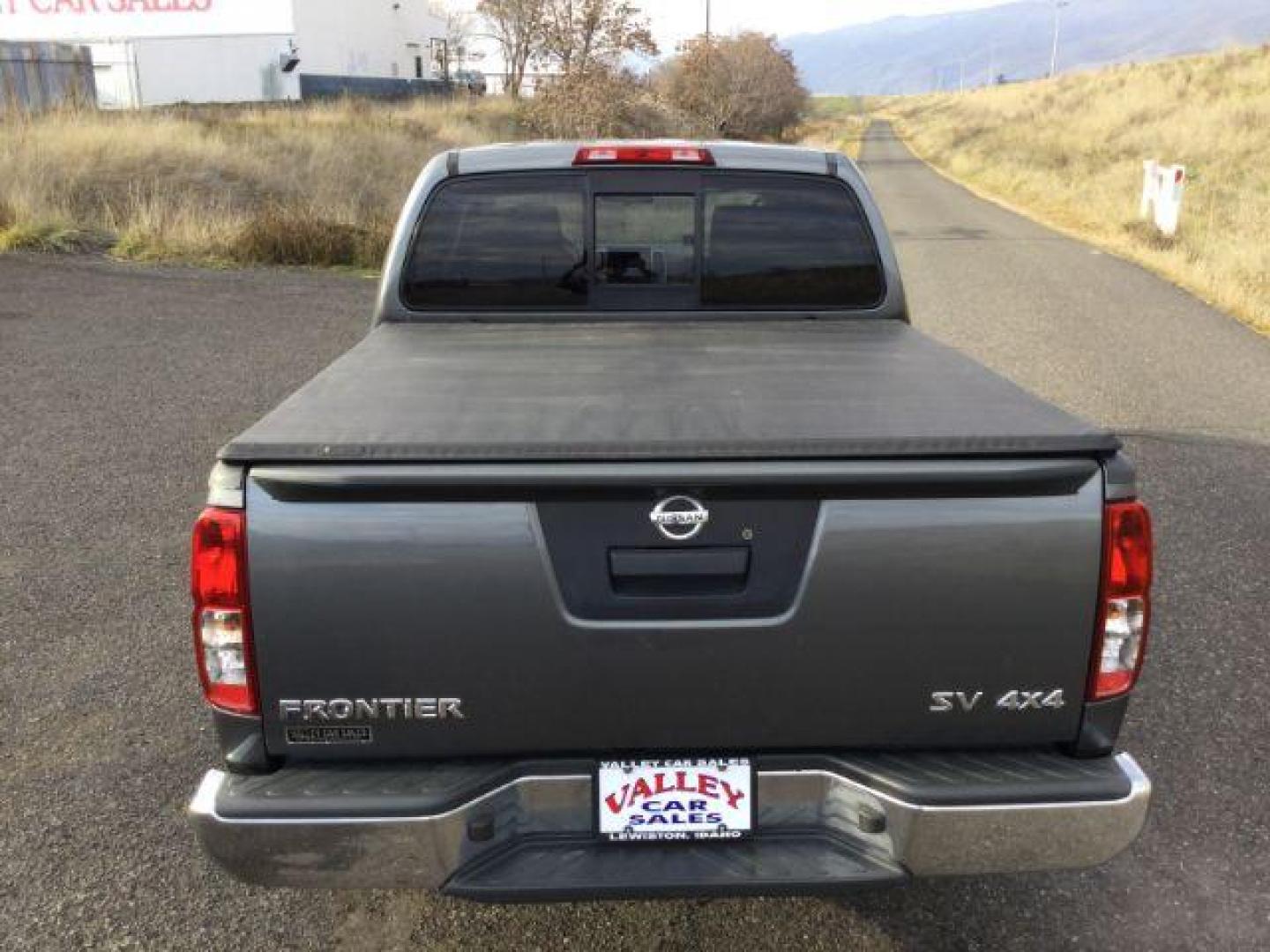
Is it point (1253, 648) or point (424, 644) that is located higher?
point (424, 644)

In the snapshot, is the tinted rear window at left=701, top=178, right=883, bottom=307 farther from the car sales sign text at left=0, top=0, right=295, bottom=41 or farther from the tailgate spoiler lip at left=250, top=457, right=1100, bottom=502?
the car sales sign text at left=0, top=0, right=295, bottom=41

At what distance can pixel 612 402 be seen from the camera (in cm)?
258

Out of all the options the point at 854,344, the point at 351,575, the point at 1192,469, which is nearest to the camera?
the point at 351,575

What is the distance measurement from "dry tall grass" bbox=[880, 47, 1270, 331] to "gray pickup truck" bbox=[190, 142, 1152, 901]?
37.6 feet

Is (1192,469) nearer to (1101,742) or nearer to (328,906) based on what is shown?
(1101,742)

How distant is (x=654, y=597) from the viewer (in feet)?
Result: 7.26

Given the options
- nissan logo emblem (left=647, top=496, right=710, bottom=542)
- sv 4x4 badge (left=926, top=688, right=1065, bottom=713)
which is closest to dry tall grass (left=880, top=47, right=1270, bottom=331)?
sv 4x4 badge (left=926, top=688, right=1065, bottom=713)

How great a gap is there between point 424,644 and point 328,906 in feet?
4.20

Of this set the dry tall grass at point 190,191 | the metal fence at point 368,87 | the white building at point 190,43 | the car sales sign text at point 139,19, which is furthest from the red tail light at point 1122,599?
the car sales sign text at point 139,19

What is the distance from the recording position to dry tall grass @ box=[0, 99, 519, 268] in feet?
49.0

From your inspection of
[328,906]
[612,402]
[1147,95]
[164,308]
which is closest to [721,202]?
[612,402]

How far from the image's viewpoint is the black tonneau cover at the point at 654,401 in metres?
2.18

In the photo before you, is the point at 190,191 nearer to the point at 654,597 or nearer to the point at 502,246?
the point at 502,246

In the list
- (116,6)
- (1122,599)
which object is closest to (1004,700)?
(1122,599)
